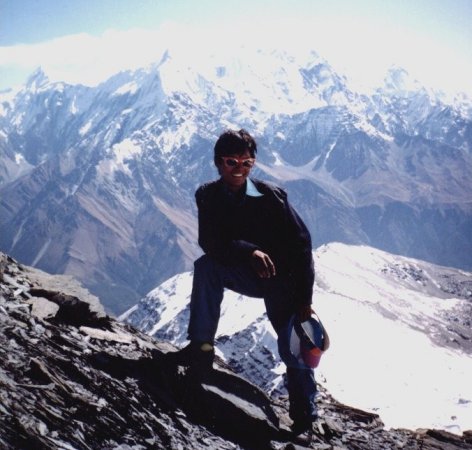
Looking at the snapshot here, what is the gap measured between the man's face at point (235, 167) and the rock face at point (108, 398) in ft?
9.97

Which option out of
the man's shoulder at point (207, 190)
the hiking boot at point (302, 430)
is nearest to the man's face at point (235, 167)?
the man's shoulder at point (207, 190)

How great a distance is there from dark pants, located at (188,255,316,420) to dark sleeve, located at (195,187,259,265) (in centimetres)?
29

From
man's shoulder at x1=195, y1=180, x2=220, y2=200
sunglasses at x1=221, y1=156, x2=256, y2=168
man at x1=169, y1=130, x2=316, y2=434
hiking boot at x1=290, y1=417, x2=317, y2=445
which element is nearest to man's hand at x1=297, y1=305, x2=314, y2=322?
man at x1=169, y1=130, x2=316, y2=434

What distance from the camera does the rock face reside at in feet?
17.0

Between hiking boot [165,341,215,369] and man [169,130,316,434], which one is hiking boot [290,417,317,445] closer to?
man [169,130,316,434]

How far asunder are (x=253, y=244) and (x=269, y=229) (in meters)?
0.40

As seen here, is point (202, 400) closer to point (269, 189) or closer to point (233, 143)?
point (269, 189)

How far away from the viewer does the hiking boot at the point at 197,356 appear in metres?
7.24

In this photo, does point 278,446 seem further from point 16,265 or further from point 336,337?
point 336,337

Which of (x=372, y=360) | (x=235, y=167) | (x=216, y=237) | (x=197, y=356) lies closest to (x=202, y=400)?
(x=197, y=356)

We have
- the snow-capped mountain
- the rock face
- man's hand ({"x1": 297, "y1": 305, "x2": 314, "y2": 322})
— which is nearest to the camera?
the rock face

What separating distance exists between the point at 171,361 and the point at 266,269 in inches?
91.9

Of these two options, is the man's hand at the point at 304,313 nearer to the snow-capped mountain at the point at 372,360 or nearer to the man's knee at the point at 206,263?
the man's knee at the point at 206,263

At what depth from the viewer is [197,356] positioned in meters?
7.25
